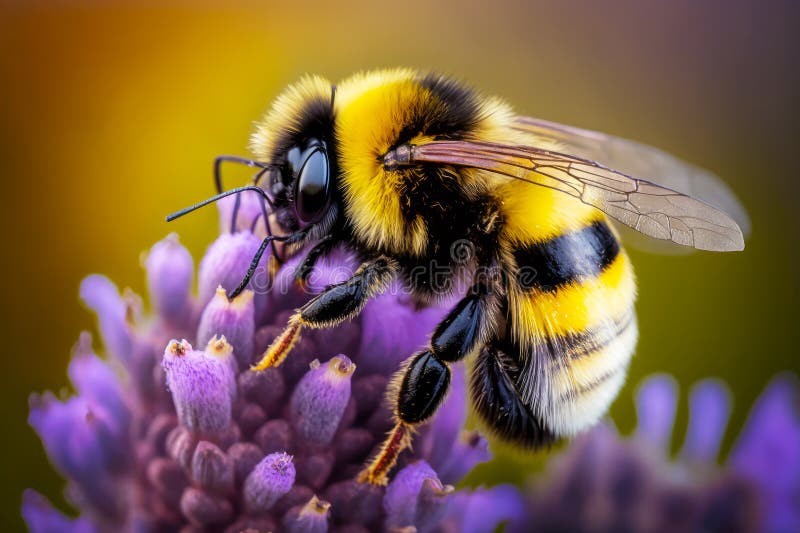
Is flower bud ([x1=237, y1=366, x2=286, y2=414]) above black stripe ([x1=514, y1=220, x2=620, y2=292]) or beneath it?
beneath

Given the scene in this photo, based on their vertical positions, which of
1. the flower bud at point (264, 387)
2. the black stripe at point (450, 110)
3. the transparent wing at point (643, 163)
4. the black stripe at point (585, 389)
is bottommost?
the flower bud at point (264, 387)

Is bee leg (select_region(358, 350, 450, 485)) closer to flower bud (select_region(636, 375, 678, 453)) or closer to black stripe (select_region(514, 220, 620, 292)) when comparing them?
black stripe (select_region(514, 220, 620, 292))

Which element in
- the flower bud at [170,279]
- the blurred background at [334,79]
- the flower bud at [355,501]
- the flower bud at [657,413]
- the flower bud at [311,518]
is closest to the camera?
the flower bud at [311,518]

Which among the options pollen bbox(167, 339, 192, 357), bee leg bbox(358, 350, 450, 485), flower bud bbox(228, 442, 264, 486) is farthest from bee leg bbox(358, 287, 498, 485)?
pollen bbox(167, 339, 192, 357)

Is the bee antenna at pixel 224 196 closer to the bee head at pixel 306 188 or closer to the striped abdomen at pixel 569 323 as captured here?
the bee head at pixel 306 188

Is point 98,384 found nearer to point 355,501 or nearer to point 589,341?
point 355,501

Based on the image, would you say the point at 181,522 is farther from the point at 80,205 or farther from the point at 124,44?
the point at 124,44

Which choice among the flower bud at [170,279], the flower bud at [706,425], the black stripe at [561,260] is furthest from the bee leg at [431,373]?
the flower bud at [706,425]
